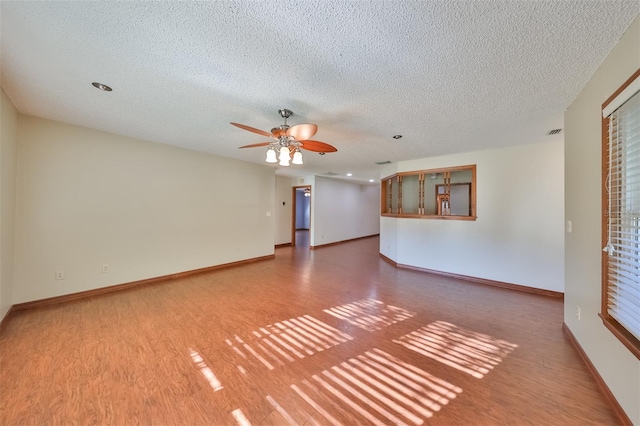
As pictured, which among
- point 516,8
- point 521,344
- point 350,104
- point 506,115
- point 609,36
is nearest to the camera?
point 516,8

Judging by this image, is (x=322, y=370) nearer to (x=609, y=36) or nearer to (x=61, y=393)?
(x=61, y=393)

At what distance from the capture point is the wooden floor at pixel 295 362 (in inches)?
57.1

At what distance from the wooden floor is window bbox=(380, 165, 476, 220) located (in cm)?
188

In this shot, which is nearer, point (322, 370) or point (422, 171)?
point (322, 370)

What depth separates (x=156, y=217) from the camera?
392cm

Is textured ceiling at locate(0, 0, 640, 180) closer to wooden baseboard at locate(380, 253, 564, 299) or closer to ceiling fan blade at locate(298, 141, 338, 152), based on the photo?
ceiling fan blade at locate(298, 141, 338, 152)

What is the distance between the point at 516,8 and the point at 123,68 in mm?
2665

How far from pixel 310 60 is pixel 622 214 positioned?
2263 mm

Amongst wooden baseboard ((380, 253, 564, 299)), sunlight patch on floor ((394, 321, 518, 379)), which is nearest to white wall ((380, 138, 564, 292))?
wooden baseboard ((380, 253, 564, 299))

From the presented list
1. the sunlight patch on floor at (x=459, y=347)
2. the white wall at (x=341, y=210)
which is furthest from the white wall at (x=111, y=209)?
the sunlight patch on floor at (x=459, y=347)

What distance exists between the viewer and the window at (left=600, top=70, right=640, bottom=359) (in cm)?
131

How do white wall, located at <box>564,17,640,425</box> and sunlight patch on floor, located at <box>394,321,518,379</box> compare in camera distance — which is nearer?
white wall, located at <box>564,17,640,425</box>

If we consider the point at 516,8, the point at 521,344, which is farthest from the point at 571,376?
the point at 516,8

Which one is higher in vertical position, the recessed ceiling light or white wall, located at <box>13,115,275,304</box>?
the recessed ceiling light
